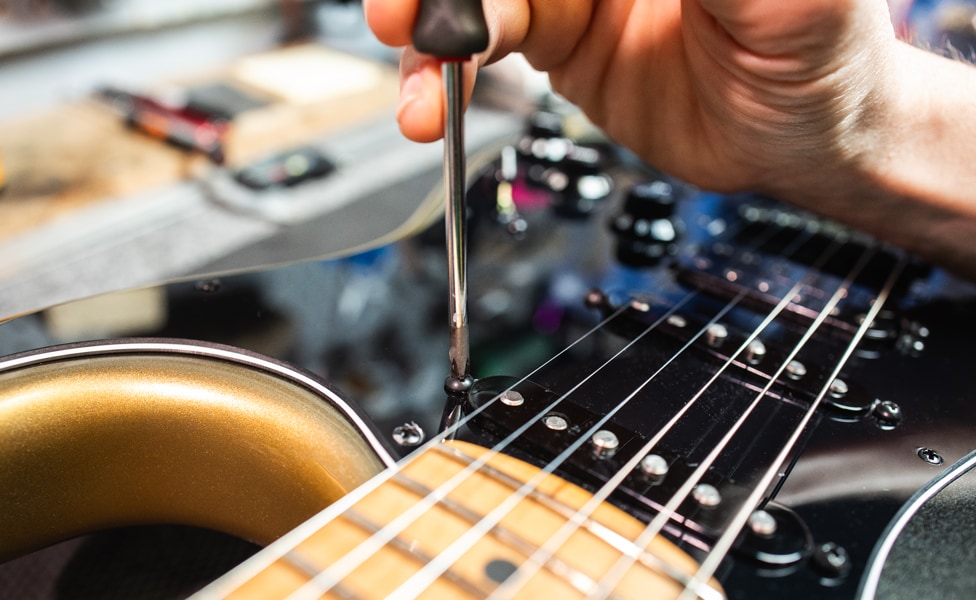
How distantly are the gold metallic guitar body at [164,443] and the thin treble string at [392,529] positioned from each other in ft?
0.15

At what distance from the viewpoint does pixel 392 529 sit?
322mm

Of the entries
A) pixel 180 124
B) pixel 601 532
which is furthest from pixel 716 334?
pixel 180 124

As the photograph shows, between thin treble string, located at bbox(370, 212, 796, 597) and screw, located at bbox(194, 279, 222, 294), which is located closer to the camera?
thin treble string, located at bbox(370, 212, 796, 597)

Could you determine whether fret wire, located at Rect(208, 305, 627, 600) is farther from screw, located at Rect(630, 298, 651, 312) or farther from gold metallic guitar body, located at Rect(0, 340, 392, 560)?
screw, located at Rect(630, 298, 651, 312)

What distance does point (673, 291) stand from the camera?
0.58m

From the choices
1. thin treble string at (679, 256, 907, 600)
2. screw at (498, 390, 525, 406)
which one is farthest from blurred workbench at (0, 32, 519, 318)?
thin treble string at (679, 256, 907, 600)

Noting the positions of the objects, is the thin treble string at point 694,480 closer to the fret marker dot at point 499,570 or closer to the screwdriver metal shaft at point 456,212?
the fret marker dot at point 499,570

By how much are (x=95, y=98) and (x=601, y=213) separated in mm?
879

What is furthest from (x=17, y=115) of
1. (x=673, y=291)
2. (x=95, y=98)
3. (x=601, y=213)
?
(x=673, y=291)

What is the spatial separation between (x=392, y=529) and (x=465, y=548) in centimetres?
3

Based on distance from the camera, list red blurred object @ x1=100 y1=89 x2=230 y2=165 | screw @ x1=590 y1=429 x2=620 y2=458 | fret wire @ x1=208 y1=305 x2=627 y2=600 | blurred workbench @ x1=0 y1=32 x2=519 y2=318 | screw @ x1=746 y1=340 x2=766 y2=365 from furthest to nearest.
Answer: red blurred object @ x1=100 y1=89 x2=230 y2=165, blurred workbench @ x1=0 y1=32 x2=519 y2=318, screw @ x1=746 y1=340 x2=766 y2=365, screw @ x1=590 y1=429 x2=620 y2=458, fret wire @ x1=208 y1=305 x2=627 y2=600

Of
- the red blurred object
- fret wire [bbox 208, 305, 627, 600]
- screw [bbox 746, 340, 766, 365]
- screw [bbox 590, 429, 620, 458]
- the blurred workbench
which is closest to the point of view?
fret wire [bbox 208, 305, 627, 600]

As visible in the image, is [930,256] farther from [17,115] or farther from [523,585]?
[17,115]

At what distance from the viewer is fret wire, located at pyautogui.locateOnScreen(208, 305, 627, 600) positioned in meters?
0.28
